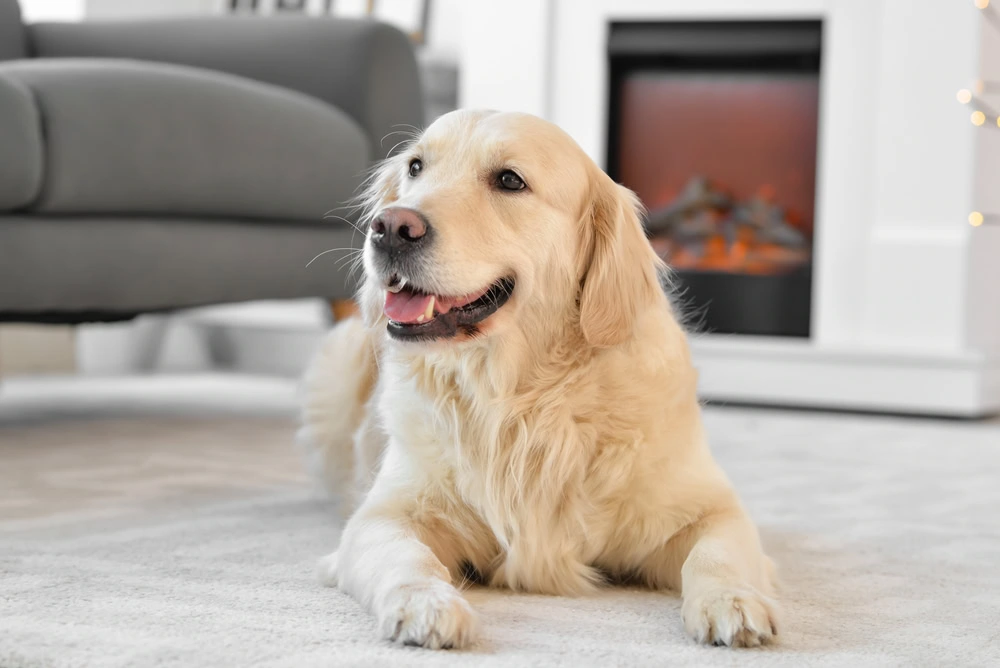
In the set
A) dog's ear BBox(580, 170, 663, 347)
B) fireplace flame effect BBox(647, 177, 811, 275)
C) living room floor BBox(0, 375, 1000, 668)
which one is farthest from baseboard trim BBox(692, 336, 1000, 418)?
dog's ear BBox(580, 170, 663, 347)

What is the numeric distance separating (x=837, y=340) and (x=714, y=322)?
0.43 metres

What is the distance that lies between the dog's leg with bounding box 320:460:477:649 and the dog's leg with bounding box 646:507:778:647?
228 mm

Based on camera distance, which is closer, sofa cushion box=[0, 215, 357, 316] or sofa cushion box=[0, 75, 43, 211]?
sofa cushion box=[0, 75, 43, 211]

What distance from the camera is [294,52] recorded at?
279 centimetres

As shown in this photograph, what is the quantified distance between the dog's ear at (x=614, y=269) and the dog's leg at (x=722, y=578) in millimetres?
249

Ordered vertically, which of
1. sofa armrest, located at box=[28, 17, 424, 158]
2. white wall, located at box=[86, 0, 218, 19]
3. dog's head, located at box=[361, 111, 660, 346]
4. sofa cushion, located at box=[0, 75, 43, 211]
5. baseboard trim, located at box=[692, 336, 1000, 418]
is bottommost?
baseboard trim, located at box=[692, 336, 1000, 418]

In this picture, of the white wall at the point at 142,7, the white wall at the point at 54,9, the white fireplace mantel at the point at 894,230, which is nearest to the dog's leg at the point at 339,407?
the white fireplace mantel at the point at 894,230

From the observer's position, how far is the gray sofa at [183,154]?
83.0 inches

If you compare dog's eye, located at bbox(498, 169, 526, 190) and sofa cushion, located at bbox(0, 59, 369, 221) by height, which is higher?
sofa cushion, located at bbox(0, 59, 369, 221)

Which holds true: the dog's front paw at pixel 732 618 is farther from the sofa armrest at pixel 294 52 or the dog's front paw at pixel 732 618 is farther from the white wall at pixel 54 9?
the white wall at pixel 54 9

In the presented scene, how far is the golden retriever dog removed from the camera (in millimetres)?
1280

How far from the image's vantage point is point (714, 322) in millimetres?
3990

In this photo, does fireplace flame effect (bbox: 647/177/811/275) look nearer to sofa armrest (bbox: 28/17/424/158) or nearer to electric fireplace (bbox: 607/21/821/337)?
electric fireplace (bbox: 607/21/821/337)

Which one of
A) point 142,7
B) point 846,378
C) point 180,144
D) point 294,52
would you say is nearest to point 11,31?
point 294,52
